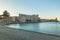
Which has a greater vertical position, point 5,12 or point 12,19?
point 5,12

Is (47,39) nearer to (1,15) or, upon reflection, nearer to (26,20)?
(1,15)

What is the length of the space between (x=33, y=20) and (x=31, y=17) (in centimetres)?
746

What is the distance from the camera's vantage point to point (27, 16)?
486 ft

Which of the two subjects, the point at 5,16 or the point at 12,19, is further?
the point at 12,19

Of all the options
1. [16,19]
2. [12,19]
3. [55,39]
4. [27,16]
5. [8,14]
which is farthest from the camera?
[27,16]

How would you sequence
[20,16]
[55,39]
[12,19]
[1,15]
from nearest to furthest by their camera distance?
1. [55,39]
2. [1,15]
3. [12,19]
4. [20,16]

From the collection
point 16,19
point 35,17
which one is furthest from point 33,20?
point 16,19

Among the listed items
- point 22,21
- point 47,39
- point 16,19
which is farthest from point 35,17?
point 47,39

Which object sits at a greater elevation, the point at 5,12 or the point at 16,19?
the point at 5,12

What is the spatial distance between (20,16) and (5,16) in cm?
3159

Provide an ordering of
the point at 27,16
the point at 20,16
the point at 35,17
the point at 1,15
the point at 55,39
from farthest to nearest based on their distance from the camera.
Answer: the point at 35,17 < the point at 27,16 < the point at 20,16 < the point at 1,15 < the point at 55,39

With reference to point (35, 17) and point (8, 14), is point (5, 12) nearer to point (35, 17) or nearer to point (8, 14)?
point (8, 14)

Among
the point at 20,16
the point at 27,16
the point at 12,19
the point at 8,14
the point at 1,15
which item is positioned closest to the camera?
the point at 1,15

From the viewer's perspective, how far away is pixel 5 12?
104 meters
